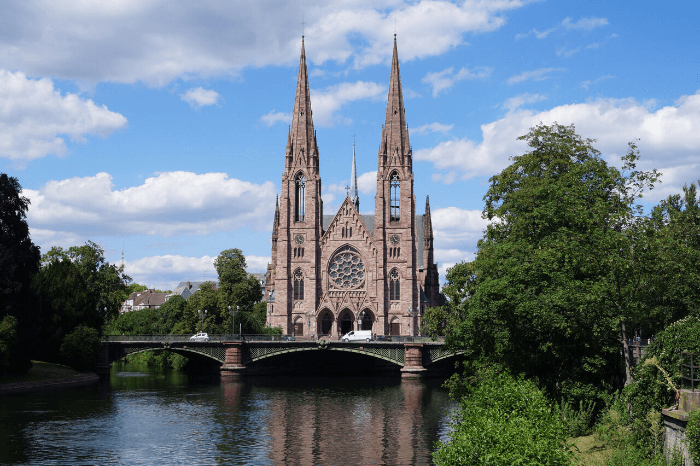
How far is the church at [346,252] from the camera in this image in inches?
3799

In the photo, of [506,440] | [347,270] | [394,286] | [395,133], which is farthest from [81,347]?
[506,440]

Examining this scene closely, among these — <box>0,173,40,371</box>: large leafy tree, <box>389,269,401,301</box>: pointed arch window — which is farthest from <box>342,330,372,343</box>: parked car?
<box>0,173,40,371</box>: large leafy tree

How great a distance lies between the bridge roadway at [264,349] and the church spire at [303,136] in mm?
30619

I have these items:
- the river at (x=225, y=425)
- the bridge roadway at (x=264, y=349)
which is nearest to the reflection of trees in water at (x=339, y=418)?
the river at (x=225, y=425)

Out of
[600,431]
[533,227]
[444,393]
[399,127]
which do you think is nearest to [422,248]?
[399,127]

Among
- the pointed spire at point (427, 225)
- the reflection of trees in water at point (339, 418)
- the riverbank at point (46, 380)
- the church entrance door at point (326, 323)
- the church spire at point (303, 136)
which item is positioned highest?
the church spire at point (303, 136)

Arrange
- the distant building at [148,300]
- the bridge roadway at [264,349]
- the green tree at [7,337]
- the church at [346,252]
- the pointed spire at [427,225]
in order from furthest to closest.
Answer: the distant building at [148,300] → the pointed spire at [427,225] → the church at [346,252] → the bridge roadway at [264,349] → the green tree at [7,337]

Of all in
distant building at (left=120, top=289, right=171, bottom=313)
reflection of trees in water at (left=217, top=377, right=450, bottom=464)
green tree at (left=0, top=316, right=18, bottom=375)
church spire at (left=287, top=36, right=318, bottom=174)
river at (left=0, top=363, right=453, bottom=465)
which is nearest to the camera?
river at (left=0, top=363, right=453, bottom=465)

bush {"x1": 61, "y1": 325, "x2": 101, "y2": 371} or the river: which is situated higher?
bush {"x1": 61, "y1": 325, "x2": 101, "y2": 371}

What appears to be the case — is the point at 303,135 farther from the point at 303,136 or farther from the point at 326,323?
the point at 326,323

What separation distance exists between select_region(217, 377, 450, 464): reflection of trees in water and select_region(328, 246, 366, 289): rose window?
83.0ft

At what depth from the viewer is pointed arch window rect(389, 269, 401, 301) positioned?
97250mm

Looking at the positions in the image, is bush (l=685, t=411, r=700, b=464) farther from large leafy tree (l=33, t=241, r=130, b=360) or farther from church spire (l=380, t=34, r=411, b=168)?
church spire (l=380, t=34, r=411, b=168)

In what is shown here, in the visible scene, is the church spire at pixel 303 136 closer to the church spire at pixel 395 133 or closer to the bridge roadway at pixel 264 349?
the church spire at pixel 395 133
